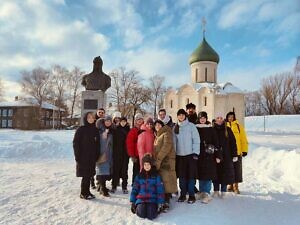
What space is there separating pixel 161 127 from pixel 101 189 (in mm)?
1921

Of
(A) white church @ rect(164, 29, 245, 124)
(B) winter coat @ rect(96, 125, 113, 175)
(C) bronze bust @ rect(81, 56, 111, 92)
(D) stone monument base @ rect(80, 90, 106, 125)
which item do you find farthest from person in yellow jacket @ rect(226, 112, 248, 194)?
(A) white church @ rect(164, 29, 245, 124)

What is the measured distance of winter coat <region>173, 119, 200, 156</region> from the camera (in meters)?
5.69

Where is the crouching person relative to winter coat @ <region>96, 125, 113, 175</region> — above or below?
below

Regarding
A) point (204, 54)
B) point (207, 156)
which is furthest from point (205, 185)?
point (204, 54)

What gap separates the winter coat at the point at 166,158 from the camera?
17.7ft

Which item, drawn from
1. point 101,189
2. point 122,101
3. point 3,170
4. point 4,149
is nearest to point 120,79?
point 122,101

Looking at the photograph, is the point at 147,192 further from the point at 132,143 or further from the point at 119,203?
the point at 132,143

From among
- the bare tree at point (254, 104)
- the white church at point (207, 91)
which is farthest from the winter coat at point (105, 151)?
the bare tree at point (254, 104)

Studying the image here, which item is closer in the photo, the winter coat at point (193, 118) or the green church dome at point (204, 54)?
the winter coat at point (193, 118)

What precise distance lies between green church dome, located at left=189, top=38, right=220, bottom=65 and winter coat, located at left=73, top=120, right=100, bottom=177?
33654 millimetres

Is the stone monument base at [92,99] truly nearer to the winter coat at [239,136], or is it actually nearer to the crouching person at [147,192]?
the winter coat at [239,136]

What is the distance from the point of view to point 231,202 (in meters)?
5.99

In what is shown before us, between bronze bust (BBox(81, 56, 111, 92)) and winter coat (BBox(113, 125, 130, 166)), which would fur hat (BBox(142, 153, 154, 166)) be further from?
bronze bust (BBox(81, 56, 111, 92))

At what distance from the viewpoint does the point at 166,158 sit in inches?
216
